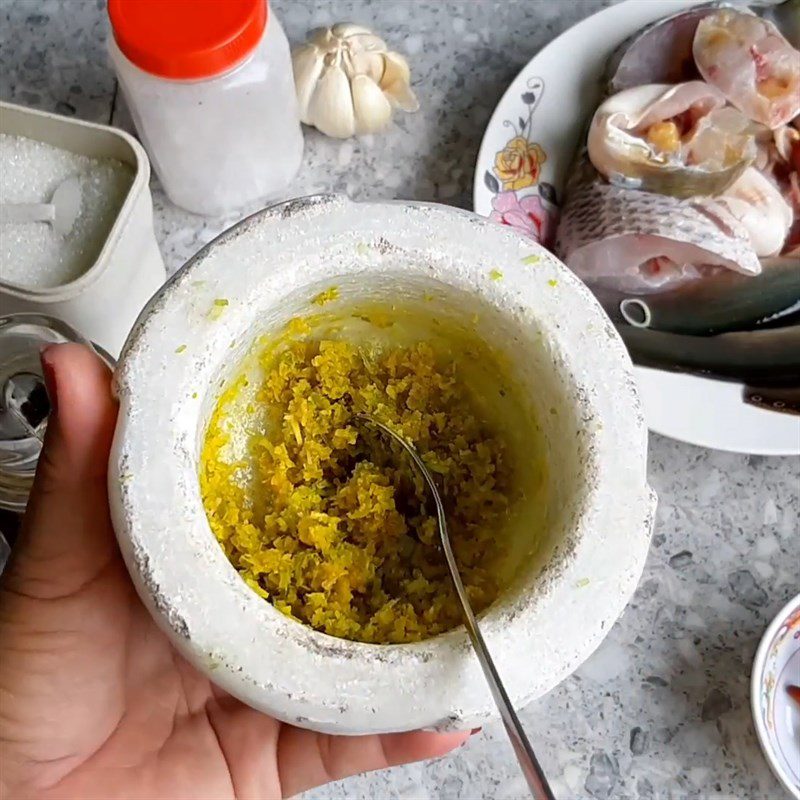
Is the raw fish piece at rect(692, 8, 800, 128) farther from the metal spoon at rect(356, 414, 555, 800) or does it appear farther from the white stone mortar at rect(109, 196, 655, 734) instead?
the metal spoon at rect(356, 414, 555, 800)

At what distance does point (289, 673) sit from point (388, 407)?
0.17 metres

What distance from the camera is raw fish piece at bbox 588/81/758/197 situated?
2.45 ft

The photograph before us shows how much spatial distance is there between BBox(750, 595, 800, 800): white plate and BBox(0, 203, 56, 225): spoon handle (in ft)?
1.96

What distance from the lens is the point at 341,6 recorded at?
2.81 ft

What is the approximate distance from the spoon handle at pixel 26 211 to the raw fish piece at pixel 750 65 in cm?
53

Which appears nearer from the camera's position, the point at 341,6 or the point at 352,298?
the point at 352,298

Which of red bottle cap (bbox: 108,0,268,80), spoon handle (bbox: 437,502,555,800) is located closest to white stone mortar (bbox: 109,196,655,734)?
spoon handle (bbox: 437,502,555,800)

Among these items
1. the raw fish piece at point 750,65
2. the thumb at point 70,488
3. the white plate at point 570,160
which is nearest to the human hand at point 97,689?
the thumb at point 70,488

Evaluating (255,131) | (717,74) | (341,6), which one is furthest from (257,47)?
(717,74)

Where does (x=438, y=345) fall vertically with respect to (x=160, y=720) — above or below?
above

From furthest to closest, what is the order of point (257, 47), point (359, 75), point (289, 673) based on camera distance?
1. point (359, 75)
2. point (257, 47)
3. point (289, 673)

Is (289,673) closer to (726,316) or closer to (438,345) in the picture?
(438,345)

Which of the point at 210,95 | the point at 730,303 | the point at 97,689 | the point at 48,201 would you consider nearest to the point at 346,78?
the point at 210,95

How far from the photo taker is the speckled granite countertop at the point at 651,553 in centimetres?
68
